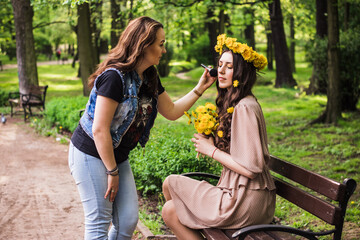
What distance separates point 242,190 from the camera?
8.93ft

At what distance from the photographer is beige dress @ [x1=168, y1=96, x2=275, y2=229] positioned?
2.66 meters

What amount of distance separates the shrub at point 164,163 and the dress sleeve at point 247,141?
6.50ft

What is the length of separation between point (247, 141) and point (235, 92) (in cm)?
44

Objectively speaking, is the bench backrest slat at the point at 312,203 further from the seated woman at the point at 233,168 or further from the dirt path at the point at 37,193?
the dirt path at the point at 37,193

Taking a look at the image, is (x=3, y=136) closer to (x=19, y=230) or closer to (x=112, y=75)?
(x=19, y=230)

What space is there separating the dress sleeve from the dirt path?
7.72ft

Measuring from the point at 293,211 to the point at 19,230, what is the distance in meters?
3.15

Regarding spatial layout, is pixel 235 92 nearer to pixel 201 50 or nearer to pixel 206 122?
pixel 206 122

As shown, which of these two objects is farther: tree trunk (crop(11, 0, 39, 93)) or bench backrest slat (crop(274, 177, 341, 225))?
tree trunk (crop(11, 0, 39, 93))

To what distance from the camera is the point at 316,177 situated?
2824mm

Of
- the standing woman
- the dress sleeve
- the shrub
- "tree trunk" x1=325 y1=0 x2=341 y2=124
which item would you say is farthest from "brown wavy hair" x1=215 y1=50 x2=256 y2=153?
"tree trunk" x1=325 y1=0 x2=341 y2=124

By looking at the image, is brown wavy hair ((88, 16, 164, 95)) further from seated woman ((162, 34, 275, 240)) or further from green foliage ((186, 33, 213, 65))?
green foliage ((186, 33, 213, 65))

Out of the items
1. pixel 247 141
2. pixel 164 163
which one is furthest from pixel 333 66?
pixel 247 141

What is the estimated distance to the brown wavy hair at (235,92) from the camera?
2902mm
